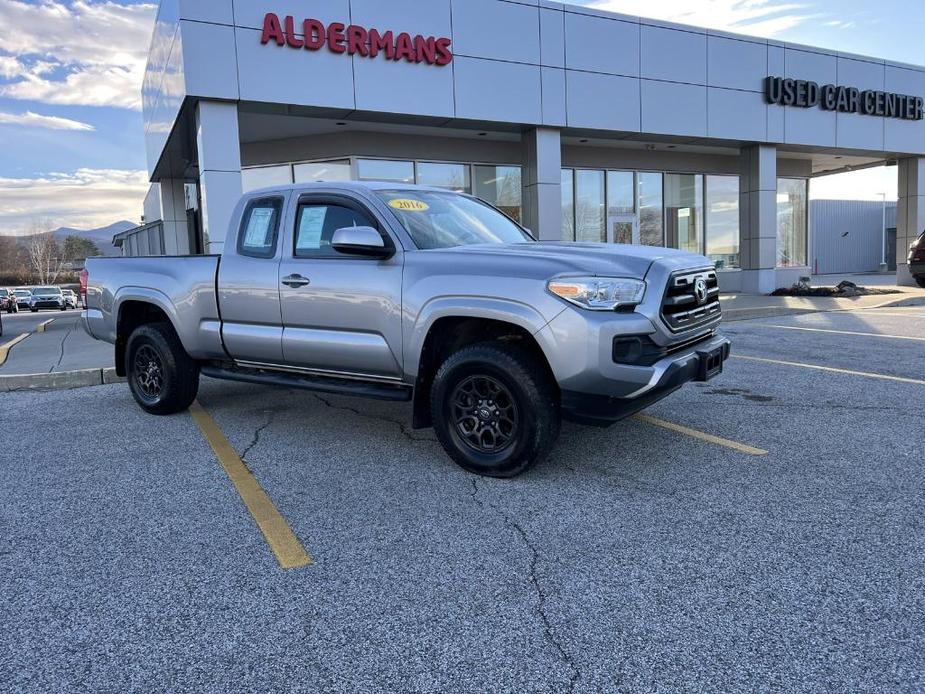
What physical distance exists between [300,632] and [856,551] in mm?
2596

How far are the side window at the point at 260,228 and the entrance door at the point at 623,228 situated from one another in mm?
15780

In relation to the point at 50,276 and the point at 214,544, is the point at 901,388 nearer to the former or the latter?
the point at 214,544

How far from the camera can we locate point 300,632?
271 centimetres

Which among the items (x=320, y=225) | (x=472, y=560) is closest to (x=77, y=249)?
(x=320, y=225)

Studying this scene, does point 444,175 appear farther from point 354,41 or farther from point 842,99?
point 842,99

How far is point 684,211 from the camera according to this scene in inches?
845

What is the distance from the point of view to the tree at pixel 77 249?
12175cm

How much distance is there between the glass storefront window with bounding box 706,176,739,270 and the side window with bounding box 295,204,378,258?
18.7 metres

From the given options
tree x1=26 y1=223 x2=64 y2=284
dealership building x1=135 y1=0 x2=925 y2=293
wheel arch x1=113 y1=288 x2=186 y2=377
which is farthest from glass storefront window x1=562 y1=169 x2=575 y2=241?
tree x1=26 y1=223 x2=64 y2=284

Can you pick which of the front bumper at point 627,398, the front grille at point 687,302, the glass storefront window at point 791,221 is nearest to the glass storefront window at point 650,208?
the glass storefront window at point 791,221

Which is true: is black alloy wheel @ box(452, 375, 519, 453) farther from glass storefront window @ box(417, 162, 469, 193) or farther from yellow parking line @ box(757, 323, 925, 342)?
glass storefront window @ box(417, 162, 469, 193)

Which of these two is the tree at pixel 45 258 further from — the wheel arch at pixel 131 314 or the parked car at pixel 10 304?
the wheel arch at pixel 131 314

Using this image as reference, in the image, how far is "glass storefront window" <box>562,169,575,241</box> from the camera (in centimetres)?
1933

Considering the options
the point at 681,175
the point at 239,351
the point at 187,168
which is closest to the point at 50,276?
the point at 187,168
